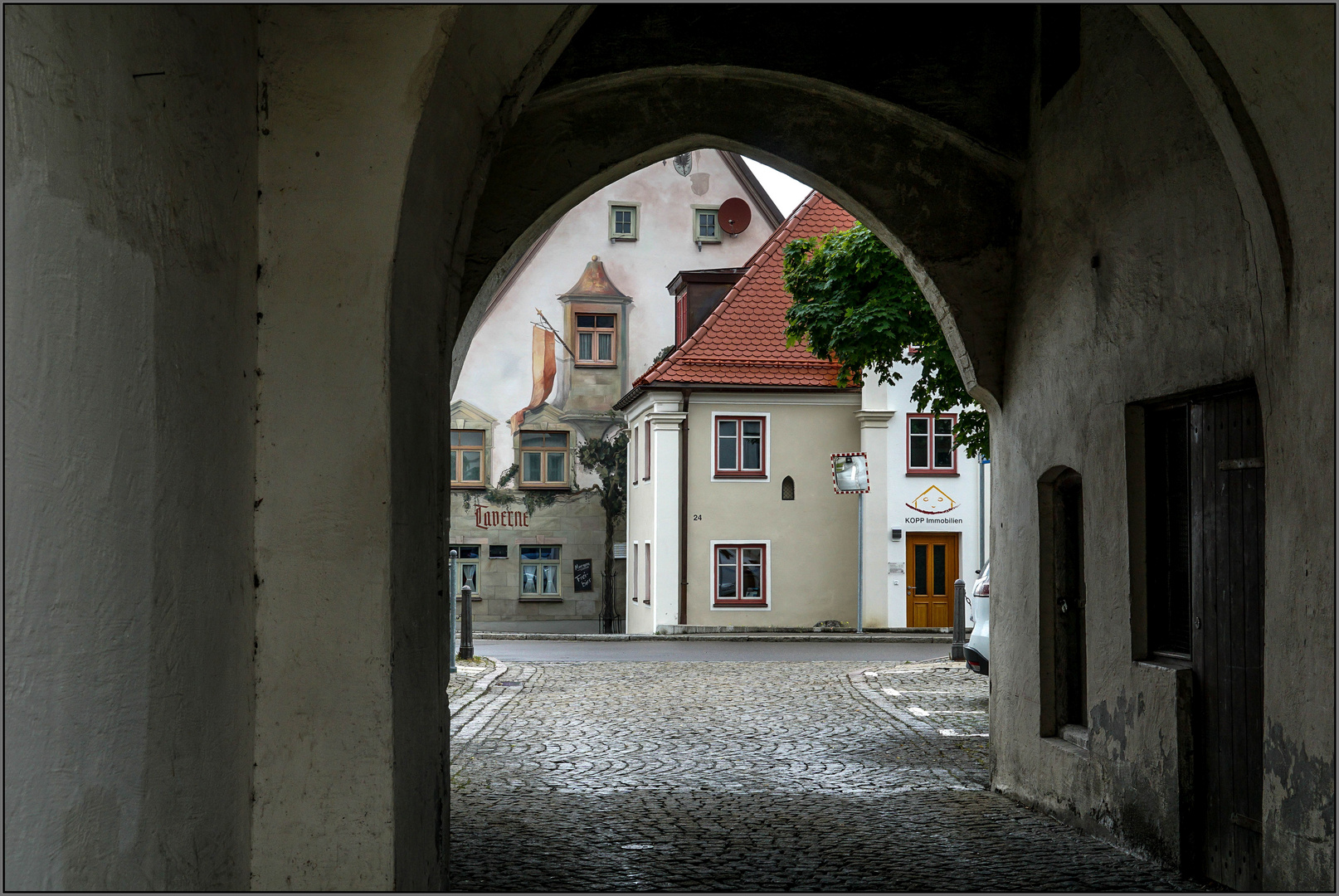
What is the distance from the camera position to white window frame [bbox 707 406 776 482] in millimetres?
27844

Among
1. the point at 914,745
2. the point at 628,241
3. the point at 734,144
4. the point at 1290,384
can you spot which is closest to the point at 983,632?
the point at 914,745

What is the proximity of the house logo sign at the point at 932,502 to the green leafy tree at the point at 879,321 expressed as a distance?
50.2ft

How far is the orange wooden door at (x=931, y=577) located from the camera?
90.6 feet

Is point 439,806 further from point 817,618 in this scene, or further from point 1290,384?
point 817,618

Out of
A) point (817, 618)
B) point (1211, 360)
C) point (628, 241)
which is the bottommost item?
point (817, 618)

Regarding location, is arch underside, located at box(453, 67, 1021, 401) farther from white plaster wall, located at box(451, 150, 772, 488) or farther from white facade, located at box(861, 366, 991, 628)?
white plaster wall, located at box(451, 150, 772, 488)

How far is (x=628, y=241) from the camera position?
34500mm

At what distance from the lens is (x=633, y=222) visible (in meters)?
34.6

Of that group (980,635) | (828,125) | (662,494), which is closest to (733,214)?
(662,494)

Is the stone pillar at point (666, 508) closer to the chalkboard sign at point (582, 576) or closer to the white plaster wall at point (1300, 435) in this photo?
the chalkboard sign at point (582, 576)

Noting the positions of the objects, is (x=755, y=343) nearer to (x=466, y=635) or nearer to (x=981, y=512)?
(x=981, y=512)

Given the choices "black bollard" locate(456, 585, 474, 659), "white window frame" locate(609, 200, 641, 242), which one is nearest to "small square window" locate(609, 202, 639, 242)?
"white window frame" locate(609, 200, 641, 242)

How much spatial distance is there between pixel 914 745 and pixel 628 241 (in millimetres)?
25556

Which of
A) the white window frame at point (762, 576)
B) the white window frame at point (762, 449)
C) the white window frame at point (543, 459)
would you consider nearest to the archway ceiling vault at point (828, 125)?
the white window frame at point (762, 449)
